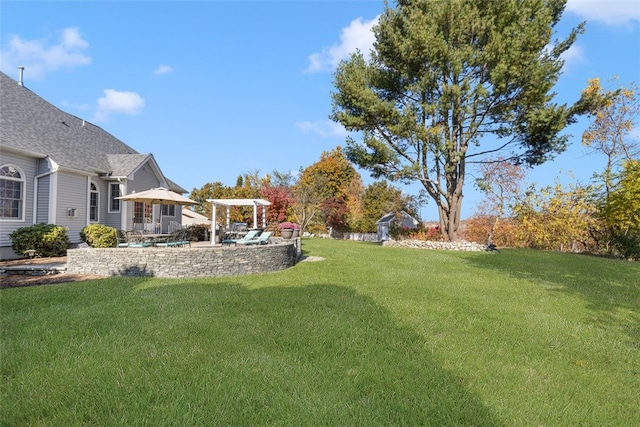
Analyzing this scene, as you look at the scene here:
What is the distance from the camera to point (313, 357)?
401 cm

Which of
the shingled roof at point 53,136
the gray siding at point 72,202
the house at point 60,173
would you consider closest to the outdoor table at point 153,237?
the gray siding at point 72,202

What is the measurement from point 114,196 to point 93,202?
41.1 inches

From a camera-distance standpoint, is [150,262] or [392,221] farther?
[392,221]

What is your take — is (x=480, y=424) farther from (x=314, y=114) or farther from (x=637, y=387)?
(x=314, y=114)

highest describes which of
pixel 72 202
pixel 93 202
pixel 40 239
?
pixel 93 202

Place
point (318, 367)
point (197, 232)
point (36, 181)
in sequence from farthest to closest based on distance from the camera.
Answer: point (197, 232), point (36, 181), point (318, 367)

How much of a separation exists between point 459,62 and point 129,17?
14.2m

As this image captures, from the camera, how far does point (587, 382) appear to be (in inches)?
142

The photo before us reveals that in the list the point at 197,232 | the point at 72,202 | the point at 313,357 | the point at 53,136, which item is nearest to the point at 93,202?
the point at 72,202

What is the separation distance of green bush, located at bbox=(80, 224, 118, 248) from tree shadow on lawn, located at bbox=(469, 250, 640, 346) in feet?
44.7

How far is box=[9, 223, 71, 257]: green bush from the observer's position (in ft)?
36.6

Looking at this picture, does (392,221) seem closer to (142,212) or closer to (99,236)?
(142,212)

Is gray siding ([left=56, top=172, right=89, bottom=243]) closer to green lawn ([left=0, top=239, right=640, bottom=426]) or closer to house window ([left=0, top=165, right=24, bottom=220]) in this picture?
house window ([left=0, top=165, right=24, bottom=220])

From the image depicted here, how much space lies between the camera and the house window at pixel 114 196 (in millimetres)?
16250
